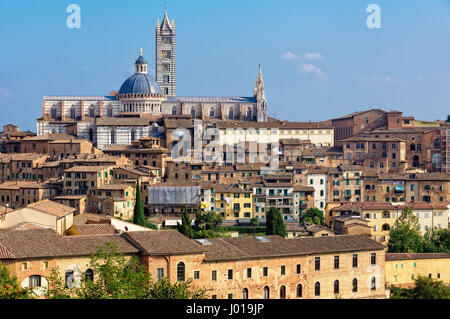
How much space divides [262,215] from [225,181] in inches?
198

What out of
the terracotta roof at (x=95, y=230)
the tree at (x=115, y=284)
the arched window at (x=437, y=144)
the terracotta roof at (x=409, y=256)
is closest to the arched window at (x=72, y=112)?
the arched window at (x=437, y=144)

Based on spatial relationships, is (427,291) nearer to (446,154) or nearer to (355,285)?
(355,285)

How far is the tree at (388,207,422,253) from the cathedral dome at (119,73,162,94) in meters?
34.5

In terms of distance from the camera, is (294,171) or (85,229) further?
(294,171)

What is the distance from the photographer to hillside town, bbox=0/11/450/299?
94.9 feet

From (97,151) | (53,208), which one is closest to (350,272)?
(53,208)

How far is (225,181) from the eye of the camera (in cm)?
5191

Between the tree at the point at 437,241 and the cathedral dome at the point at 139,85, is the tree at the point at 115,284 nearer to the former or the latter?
the tree at the point at 437,241

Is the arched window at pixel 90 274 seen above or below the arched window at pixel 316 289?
above

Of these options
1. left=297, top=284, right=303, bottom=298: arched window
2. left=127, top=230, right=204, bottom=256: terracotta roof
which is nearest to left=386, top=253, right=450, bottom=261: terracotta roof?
left=297, top=284, right=303, bottom=298: arched window

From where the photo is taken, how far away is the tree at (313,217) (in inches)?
1864

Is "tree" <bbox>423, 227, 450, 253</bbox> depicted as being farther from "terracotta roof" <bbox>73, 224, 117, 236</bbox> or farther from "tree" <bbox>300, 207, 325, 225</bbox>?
"terracotta roof" <bbox>73, 224, 117, 236</bbox>

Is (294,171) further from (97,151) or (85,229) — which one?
(85,229)

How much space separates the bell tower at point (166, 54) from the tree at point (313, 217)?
40712 mm
